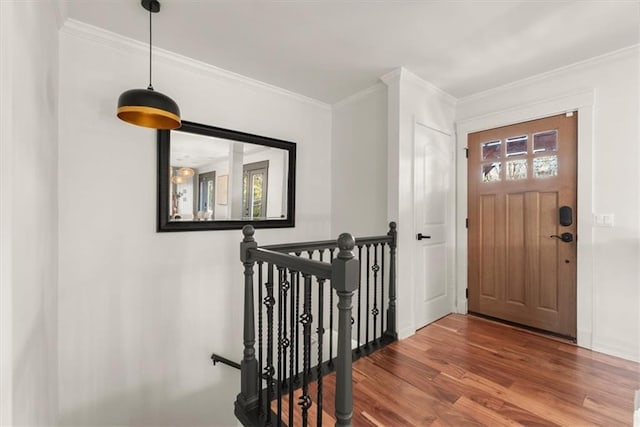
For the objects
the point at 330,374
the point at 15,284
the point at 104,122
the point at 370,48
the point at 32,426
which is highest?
the point at 370,48

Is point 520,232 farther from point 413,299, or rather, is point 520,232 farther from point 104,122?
point 104,122

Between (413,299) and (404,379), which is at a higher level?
(413,299)

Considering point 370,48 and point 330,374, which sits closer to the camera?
point 330,374

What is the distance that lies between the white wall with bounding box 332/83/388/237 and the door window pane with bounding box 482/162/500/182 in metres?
1.12

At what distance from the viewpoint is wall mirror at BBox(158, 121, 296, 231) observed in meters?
2.41

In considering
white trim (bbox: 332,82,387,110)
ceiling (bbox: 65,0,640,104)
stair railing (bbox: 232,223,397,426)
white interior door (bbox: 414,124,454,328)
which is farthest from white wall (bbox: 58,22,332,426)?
white interior door (bbox: 414,124,454,328)

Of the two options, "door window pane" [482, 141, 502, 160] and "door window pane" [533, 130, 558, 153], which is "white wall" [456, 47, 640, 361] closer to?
"door window pane" [533, 130, 558, 153]

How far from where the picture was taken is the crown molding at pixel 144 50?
6.58 feet

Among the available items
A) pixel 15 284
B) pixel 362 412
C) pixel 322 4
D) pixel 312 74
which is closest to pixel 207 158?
pixel 312 74

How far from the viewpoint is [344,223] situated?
11.3 ft

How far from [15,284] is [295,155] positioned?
259 centimetres

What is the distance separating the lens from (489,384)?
75.6 inches

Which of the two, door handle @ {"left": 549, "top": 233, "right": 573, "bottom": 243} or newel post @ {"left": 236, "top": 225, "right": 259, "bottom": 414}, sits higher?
door handle @ {"left": 549, "top": 233, "right": 573, "bottom": 243}

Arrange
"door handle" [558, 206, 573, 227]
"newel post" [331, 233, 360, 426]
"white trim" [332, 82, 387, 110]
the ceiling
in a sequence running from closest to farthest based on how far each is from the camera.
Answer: "newel post" [331, 233, 360, 426] < the ceiling < "door handle" [558, 206, 573, 227] < "white trim" [332, 82, 387, 110]
